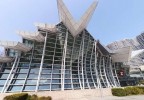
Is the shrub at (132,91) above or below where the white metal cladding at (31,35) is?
below

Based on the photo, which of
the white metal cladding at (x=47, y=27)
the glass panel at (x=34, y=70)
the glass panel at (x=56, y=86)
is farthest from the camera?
the white metal cladding at (x=47, y=27)

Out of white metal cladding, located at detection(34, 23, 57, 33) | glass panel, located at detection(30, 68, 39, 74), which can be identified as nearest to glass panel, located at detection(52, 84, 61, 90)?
glass panel, located at detection(30, 68, 39, 74)

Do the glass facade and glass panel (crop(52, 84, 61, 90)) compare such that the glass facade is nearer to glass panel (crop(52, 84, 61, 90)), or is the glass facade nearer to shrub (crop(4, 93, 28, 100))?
glass panel (crop(52, 84, 61, 90))

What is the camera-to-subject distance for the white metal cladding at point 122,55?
46.9 metres

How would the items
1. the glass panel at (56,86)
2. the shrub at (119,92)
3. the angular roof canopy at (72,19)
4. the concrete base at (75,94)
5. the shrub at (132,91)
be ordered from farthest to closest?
1. the angular roof canopy at (72,19)
2. the shrub at (132,91)
3. the shrub at (119,92)
4. the glass panel at (56,86)
5. the concrete base at (75,94)

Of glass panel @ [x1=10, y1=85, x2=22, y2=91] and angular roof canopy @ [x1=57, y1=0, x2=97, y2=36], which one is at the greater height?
→ angular roof canopy @ [x1=57, y1=0, x2=97, y2=36]

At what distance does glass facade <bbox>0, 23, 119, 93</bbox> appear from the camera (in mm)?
35219

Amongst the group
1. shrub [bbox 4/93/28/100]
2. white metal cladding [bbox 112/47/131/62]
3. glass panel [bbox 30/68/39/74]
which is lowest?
shrub [bbox 4/93/28/100]

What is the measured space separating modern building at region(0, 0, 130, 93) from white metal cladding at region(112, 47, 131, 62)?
21.2 feet

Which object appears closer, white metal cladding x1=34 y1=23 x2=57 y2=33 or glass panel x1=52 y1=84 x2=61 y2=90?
glass panel x1=52 y1=84 x2=61 y2=90

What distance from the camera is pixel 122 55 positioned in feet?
159

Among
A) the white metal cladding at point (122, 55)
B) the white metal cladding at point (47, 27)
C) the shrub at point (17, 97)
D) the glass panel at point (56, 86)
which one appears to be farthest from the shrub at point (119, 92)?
the shrub at point (17, 97)

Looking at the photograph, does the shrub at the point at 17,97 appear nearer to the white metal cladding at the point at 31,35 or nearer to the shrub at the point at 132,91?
the white metal cladding at the point at 31,35

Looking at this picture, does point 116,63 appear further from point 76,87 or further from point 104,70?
point 76,87
